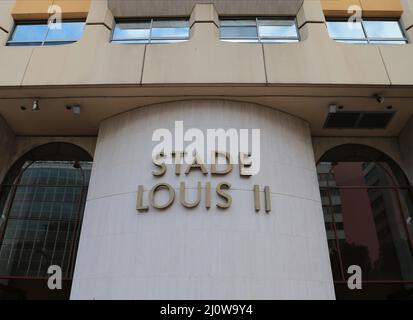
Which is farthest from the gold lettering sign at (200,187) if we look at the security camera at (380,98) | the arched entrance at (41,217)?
the security camera at (380,98)

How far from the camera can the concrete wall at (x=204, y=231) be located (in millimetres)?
7223

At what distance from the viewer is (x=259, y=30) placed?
1038cm

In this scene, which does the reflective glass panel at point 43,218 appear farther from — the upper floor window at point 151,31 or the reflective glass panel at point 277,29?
the reflective glass panel at point 277,29

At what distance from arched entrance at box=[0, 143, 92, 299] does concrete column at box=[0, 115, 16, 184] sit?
273 millimetres

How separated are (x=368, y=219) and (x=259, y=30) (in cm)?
719

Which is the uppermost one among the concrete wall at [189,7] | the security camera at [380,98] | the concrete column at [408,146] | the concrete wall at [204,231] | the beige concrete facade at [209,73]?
the concrete wall at [189,7]

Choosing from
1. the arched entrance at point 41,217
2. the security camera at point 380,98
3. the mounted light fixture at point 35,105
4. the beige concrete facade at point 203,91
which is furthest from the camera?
the arched entrance at point 41,217

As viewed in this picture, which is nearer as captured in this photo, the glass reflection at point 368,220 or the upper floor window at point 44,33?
the glass reflection at point 368,220

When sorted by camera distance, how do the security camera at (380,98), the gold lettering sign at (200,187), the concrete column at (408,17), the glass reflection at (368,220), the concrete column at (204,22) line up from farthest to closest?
the concrete column at (408,17), the concrete column at (204,22), the glass reflection at (368,220), the security camera at (380,98), the gold lettering sign at (200,187)

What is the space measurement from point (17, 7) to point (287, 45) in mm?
9320

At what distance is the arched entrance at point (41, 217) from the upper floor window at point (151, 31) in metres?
4.33

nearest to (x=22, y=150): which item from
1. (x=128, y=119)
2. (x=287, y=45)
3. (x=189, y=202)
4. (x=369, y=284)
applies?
(x=128, y=119)

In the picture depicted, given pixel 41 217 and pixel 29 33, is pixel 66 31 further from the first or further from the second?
pixel 41 217

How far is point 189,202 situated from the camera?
7.89 metres
